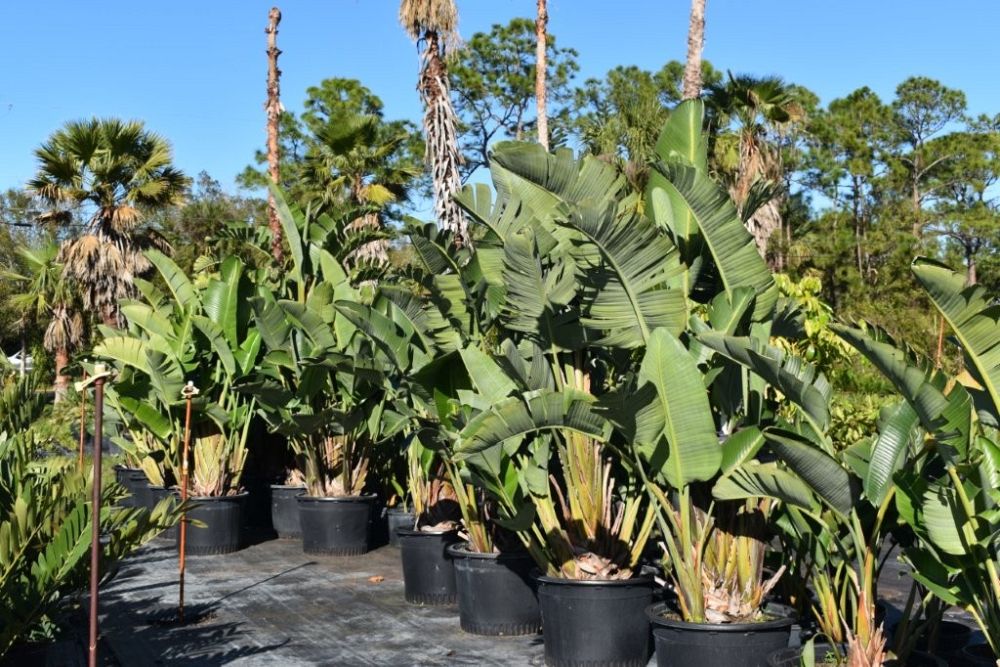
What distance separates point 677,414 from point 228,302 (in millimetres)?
6682

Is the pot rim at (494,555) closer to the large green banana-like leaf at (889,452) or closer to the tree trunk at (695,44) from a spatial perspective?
the large green banana-like leaf at (889,452)

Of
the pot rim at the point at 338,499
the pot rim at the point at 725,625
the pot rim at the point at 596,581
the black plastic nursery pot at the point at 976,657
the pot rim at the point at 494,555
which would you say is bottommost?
the black plastic nursery pot at the point at 976,657

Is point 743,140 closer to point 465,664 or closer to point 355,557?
point 355,557

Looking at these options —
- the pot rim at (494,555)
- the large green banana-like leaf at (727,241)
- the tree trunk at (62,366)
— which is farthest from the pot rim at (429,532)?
the tree trunk at (62,366)

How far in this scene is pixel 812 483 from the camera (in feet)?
16.2

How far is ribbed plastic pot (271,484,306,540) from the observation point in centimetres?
1186

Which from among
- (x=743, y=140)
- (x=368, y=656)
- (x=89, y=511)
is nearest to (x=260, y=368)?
(x=368, y=656)

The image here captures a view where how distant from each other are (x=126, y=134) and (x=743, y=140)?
10301mm

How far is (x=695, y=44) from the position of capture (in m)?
12.8

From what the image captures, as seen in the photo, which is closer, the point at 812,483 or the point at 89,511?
the point at 812,483

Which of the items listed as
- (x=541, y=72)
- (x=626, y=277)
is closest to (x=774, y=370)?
(x=626, y=277)

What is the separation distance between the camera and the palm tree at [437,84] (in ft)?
45.2

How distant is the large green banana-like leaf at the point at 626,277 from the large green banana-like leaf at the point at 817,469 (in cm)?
113

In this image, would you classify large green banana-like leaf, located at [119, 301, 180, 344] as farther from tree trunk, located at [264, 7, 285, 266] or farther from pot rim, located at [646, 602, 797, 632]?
pot rim, located at [646, 602, 797, 632]
